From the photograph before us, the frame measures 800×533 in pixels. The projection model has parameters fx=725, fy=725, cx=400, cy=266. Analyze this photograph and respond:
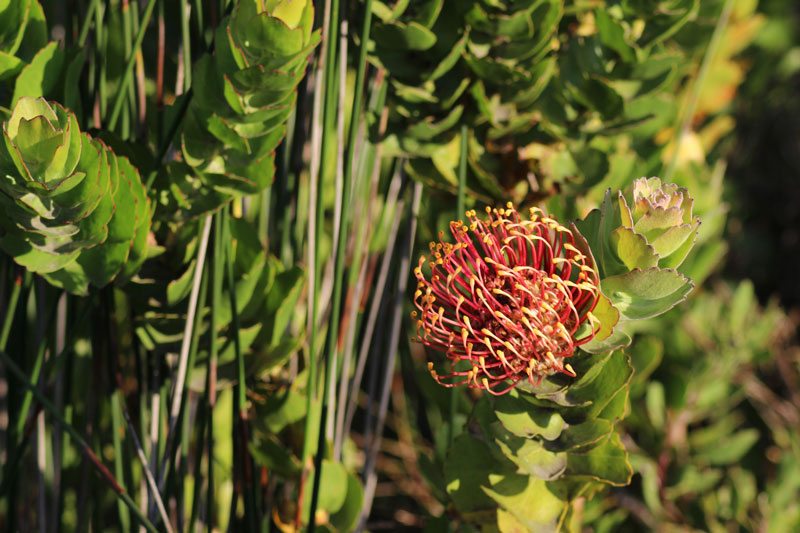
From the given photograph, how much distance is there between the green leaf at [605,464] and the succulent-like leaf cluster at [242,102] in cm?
22

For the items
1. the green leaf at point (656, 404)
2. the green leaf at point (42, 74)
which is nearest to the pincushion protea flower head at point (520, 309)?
the green leaf at point (42, 74)

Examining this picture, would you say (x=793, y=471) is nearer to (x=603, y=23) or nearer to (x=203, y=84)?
(x=603, y=23)

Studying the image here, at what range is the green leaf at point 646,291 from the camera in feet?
1.03

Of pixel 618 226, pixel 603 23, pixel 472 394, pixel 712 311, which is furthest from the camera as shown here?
pixel 712 311

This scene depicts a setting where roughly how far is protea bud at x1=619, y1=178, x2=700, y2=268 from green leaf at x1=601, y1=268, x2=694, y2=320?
0.01 metres

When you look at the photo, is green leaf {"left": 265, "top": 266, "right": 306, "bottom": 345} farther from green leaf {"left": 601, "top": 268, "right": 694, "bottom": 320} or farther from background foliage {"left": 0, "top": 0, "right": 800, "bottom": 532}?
green leaf {"left": 601, "top": 268, "right": 694, "bottom": 320}

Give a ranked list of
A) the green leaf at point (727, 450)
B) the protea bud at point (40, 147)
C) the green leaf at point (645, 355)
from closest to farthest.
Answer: the protea bud at point (40, 147) < the green leaf at point (645, 355) < the green leaf at point (727, 450)

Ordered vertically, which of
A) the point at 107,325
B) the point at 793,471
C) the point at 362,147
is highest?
the point at 362,147

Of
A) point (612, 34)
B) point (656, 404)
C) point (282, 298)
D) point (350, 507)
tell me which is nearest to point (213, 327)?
point (282, 298)

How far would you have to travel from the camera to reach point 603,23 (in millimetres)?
453

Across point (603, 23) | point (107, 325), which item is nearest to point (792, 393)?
point (603, 23)

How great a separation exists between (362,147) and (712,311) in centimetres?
46

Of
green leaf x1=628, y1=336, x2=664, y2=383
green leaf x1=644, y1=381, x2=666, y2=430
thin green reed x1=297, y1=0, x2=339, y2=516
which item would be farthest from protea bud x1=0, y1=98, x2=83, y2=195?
green leaf x1=644, y1=381, x2=666, y2=430

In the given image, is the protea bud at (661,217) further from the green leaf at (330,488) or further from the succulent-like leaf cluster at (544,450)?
the green leaf at (330,488)
